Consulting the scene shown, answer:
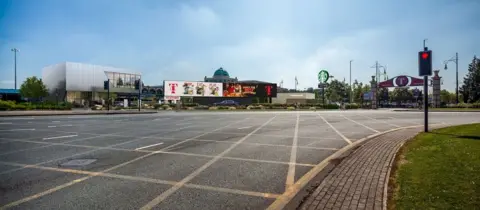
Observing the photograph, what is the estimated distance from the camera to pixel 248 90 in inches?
3068

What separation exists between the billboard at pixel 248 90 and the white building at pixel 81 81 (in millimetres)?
28403

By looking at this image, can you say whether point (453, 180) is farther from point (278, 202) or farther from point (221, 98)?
point (221, 98)

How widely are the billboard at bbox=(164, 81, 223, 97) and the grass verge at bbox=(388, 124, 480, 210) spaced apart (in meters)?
65.1

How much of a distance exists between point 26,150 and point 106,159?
3.41 metres

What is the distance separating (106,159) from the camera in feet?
25.3

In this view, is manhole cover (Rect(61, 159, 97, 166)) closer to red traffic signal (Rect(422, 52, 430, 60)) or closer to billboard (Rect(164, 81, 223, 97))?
red traffic signal (Rect(422, 52, 430, 60))

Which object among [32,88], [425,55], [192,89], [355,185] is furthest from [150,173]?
[32,88]

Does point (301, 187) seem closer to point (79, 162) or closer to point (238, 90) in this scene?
point (79, 162)

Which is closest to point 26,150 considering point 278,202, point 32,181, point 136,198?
point 32,181

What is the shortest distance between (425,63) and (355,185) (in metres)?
10.8

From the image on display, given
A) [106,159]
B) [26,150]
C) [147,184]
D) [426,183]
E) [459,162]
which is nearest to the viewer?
[426,183]

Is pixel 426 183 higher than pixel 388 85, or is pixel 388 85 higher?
pixel 388 85

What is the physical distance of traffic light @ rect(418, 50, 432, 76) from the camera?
13096 millimetres

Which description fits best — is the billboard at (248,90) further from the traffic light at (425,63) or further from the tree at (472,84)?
the traffic light at (425,63)
